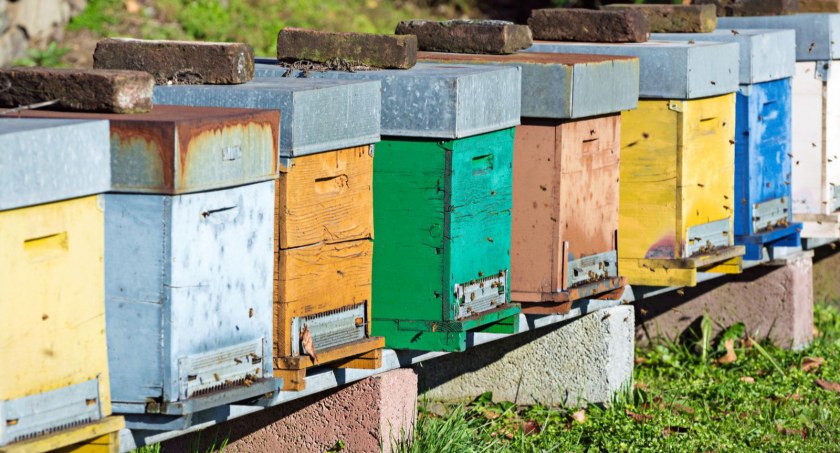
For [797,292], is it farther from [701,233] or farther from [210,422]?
[210,422]

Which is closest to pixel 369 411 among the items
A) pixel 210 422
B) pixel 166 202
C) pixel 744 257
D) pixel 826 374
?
pixel 210 422

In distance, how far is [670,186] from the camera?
7.61m

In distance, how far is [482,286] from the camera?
6375 mm

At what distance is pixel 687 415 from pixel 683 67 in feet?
6.95

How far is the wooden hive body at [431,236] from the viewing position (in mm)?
6000

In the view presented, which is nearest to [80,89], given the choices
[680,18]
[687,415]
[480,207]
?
[480,207]

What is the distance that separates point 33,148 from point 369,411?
8.93 feet

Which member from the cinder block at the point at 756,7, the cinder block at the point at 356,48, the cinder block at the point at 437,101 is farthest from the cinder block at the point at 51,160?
the cinder block at the point at 756,7

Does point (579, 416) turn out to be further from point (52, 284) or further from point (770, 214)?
point (52, 284)

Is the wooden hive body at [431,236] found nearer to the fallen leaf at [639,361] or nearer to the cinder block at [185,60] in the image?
the cinder block at [185,60]

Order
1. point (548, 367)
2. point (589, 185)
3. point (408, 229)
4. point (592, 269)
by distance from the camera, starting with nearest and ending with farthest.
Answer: point (408, 229)
point (589, 185)
point (592, 269)
point (548, 367)

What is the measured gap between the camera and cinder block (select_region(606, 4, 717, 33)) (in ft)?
29.3

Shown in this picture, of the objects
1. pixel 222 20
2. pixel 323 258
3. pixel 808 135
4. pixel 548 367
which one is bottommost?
pixel 548 367

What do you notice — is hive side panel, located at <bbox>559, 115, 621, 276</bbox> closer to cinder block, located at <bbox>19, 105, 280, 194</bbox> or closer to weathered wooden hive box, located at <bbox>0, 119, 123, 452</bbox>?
cinder block, located at <bbox>19, 105, 280, 194</bbox>
